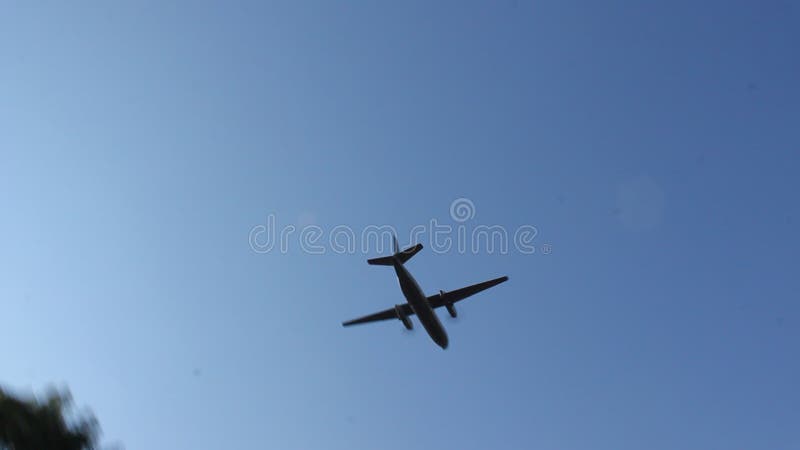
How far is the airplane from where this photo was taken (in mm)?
40688

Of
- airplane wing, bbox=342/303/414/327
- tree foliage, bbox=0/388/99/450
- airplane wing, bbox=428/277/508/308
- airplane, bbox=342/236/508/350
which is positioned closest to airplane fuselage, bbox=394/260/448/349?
airplane, bbox=342/236/508/350

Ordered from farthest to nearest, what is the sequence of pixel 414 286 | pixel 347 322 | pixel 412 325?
pixel 347 322, pixel 412 325, pixel 414 286

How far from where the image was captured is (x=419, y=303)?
41125 mm

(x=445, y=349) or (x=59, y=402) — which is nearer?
(x=59, y=402)

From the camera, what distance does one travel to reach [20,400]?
2453 centimetres

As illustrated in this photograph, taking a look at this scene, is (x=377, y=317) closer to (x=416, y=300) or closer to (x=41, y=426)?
(x=416, y=300)

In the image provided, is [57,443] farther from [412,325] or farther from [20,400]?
[412,325]

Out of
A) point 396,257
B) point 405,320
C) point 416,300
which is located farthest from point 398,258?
point 405,320

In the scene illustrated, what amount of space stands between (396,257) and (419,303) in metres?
4.19

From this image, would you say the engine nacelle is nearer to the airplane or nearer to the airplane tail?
the airplane

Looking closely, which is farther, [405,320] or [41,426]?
[405,320]

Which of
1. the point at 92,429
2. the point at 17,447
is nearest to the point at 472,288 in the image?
the point at 92,429

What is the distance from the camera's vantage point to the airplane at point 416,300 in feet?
133

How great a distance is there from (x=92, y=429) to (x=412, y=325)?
24308 millimetres
